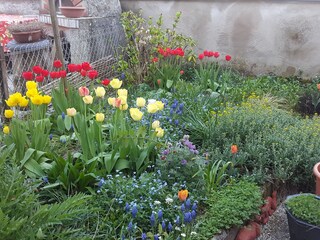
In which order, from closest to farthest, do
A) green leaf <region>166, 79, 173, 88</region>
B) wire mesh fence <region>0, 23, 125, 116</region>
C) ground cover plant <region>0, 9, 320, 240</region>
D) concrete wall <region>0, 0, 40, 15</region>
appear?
1. ground cover plant <region>0, 9, 320, 240</region>
2. green leaf <region>166, 79, 173, 88</region>
3. wire mesh fence <region>0, 23, 125, 116</region>
4. concrete wall <region>0, 0, 40, 15</region>

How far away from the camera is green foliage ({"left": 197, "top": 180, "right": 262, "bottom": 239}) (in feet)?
9.66

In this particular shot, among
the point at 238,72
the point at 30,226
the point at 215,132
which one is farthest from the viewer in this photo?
the point at 238,72

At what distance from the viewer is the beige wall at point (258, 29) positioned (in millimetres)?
6305

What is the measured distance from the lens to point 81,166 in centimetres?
312

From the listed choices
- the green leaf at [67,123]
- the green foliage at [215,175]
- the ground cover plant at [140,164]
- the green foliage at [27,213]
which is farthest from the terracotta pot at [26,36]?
the green foliage at [27,213]

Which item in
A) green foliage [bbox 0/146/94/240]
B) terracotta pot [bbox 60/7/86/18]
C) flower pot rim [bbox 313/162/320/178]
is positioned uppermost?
terracotta pot [bbox 60/7/86/18]

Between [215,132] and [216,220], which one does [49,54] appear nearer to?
[215,132]

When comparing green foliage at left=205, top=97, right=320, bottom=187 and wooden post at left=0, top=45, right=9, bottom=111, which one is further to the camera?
wooden post at left=0, top=45, right=9, bottom=111

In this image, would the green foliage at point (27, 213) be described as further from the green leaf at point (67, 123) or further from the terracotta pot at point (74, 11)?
the terracotta pot at point (74, 11)

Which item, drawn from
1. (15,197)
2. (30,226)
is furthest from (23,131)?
(30,226)

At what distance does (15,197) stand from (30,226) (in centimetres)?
25

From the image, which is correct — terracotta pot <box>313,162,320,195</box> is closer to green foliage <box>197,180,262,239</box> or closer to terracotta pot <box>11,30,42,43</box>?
green foliage <box>197,180,262,239</box>

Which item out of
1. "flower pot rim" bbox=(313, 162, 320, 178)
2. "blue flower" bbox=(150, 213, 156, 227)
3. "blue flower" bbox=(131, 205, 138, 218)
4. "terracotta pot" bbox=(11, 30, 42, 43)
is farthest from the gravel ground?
"terracotta pot" bbox=(11, 30, 42, 43)

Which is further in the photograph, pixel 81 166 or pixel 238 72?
pixel 238 72
